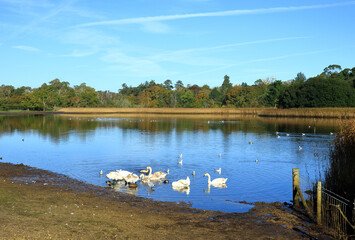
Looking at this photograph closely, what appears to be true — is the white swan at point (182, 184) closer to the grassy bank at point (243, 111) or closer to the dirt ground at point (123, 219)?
the dirt ground at point (123, 219)

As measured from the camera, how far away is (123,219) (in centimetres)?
1083

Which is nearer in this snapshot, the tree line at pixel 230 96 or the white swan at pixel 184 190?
the white swan at pixel 184 190

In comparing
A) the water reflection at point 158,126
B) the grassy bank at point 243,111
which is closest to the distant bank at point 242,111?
the grassy bank at point 243,111

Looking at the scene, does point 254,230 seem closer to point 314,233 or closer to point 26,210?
point 314,233

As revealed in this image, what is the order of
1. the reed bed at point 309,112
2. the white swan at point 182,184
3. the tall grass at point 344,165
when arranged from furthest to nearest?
the reed bed at point 309,112 < the white swan at point 182,184 < the tall grass at point 344,165

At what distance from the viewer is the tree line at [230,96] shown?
330ft

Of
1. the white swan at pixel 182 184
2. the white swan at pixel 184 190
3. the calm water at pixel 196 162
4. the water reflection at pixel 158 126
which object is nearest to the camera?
the calm water at pixel 196 162

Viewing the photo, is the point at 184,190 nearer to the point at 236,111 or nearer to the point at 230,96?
the point at 236,111

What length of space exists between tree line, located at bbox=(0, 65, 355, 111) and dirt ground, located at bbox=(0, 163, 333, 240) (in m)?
95.7

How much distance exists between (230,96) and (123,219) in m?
127

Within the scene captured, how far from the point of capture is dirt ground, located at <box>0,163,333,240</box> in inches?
369

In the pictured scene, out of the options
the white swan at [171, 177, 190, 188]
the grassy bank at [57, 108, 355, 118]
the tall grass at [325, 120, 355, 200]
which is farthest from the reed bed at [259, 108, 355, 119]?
the tall grass at [325, 120, 355, 200]

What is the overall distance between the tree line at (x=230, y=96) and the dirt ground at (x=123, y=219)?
314 ft

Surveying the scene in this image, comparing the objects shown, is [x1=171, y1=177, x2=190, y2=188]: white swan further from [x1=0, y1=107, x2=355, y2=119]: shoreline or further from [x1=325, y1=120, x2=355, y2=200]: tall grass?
[x1=0, y1=107, x2=355, y2=119]: shoreline
